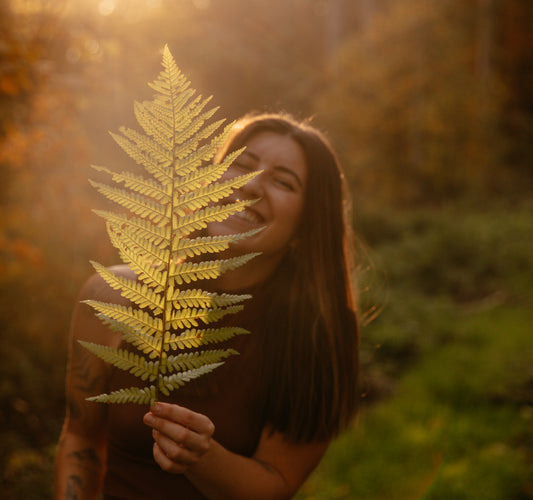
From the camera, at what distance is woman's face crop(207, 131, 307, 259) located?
5.03 feet

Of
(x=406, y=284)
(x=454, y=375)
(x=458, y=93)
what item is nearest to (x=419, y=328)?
(x=454, y=375)

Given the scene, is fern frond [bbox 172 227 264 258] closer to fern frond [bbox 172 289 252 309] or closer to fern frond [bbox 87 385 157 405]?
fern frond [bbox 172 289 252 309]

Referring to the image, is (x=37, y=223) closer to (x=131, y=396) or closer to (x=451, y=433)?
(x=451, y=433)

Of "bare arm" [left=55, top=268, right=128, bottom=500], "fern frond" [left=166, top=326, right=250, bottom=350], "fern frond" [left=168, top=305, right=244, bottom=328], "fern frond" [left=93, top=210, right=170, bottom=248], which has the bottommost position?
"bare arm" [left=55, top=268, right=128, bottom=500]

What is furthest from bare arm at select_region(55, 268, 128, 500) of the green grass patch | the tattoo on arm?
the green grass patch

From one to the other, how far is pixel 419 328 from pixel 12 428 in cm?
587

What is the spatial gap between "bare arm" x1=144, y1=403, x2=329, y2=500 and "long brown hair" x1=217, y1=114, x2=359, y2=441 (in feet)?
0.24

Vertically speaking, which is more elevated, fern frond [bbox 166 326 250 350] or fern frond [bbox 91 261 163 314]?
fern frond [bbox 91 261 163 314]

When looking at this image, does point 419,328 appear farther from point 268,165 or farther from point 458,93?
point 458,93

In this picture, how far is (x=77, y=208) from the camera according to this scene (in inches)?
178

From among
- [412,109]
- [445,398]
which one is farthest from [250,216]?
[412,109]

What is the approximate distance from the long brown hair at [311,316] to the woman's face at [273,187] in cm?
5

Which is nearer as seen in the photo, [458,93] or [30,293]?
[30,293]

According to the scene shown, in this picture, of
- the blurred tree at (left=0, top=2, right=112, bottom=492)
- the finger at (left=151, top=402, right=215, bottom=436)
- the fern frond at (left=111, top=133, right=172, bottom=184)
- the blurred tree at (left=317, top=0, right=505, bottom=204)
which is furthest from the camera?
the blurred tree at (left=317, top=0, right=505, bottom=204)
